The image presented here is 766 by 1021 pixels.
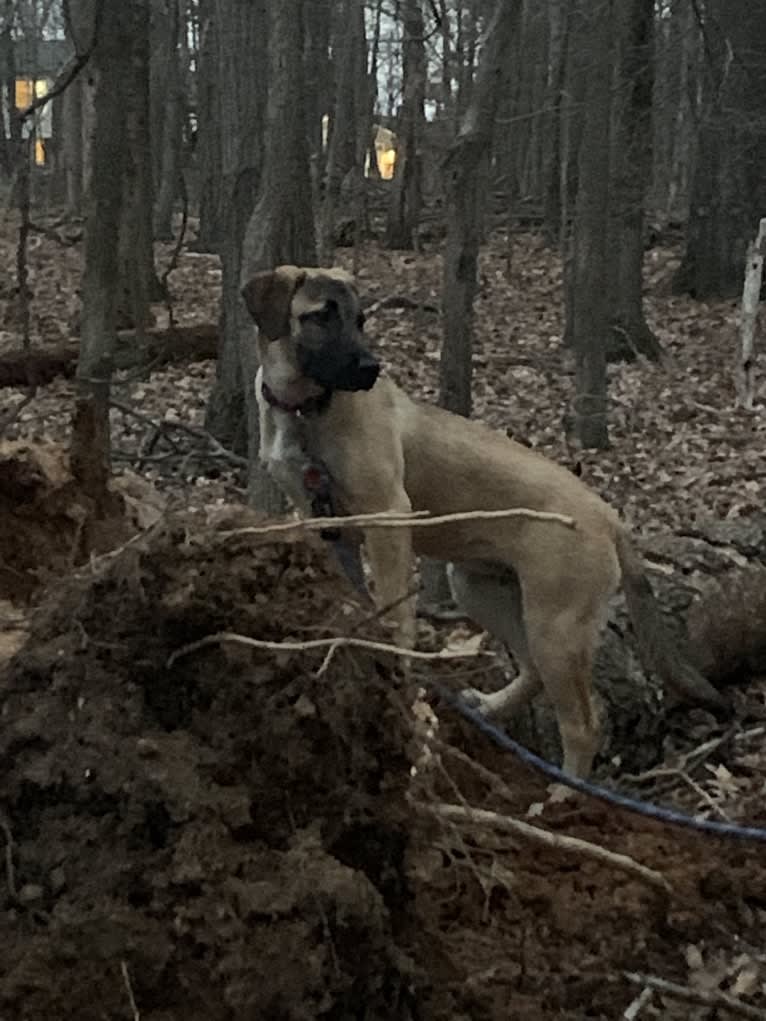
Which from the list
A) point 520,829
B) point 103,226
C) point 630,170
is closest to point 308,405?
point 520,829

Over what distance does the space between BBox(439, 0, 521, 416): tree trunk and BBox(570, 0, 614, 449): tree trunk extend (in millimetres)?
3721

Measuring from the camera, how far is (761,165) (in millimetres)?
21219

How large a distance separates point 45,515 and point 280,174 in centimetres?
325

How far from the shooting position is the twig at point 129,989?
2846 mm

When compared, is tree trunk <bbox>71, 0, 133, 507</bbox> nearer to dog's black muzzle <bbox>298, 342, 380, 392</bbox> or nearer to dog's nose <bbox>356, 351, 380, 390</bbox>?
dog's black muzzle <bbox>298, 342, 380, 392</bbox>

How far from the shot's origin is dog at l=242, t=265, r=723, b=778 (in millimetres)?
6051

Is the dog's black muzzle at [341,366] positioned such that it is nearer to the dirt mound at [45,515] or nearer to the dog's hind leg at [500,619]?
the dog's hind leg at [500,619]

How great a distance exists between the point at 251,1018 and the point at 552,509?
3.58 meters

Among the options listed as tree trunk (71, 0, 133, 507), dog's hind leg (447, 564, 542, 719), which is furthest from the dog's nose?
tree trunk (71, 0, 133, 507)

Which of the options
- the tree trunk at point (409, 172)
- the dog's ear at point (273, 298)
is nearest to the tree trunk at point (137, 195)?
the tree trunk at point (409, 172)

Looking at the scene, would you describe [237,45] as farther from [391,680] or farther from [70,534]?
[391,680]

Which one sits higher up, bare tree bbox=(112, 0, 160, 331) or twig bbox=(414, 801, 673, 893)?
bare tree bbox=(112, 0, 160, 331)

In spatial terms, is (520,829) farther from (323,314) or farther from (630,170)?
(630,170)

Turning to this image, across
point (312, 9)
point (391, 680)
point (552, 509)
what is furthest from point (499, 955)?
point (312, 9)
